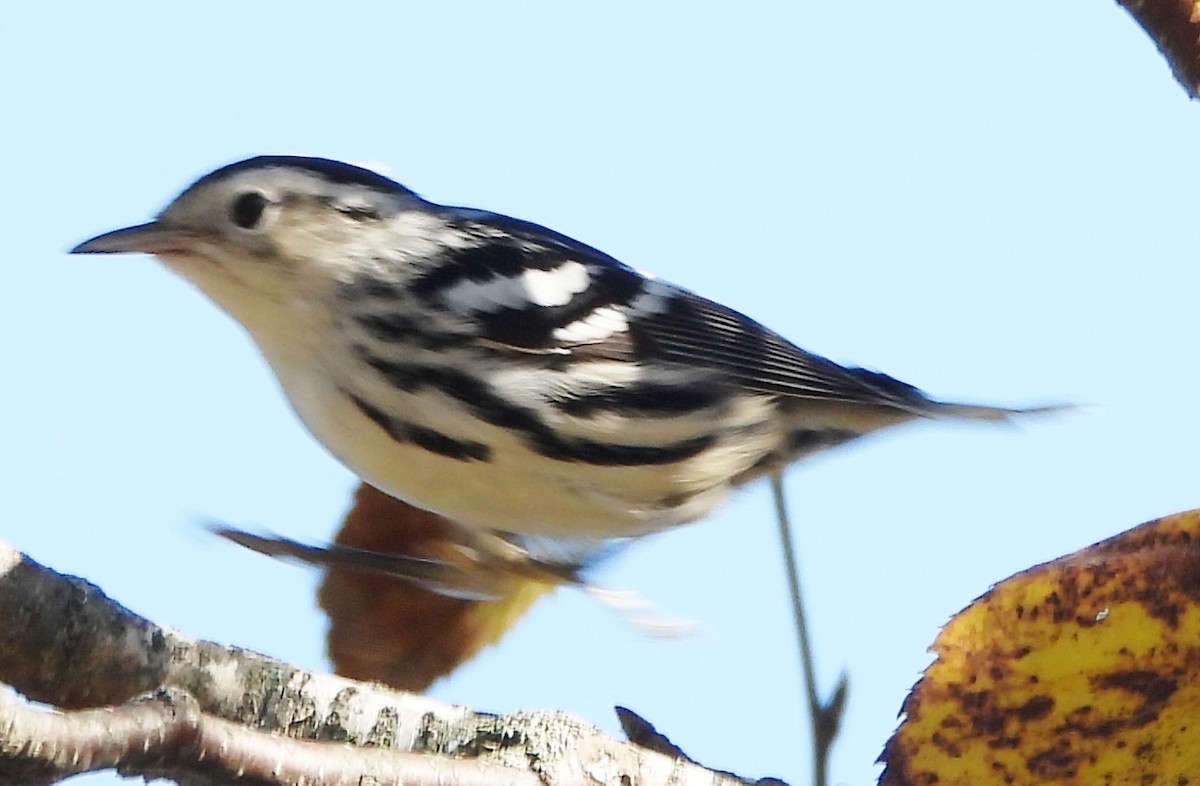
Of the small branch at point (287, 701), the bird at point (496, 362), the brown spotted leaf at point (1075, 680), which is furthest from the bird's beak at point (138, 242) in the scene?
the brown spotted leaf at point (1075, 680)

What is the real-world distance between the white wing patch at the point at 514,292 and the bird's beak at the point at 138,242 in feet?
1.07

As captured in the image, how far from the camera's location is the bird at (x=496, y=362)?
159cm

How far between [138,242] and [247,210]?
0.15m

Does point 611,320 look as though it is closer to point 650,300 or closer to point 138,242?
point 650,300

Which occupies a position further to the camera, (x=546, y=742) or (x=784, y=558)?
(x=784, y=558)

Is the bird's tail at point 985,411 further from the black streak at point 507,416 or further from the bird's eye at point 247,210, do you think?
the bird's eye at point 247,210

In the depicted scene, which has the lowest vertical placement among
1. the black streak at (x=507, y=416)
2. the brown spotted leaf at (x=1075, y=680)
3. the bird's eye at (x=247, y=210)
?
the brown spotted leaf at (x=1075, y=680)

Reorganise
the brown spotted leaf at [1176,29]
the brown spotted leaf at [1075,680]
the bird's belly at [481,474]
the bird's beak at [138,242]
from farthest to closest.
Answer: the bird's beak at [138,242], the bird's belly at [481,474], the brown spotted leaf at [1176,29], the brown spotted leaf at [1075,680]

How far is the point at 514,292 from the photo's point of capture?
1738 millimetres

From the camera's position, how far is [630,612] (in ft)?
4.70

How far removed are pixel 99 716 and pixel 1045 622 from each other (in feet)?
2.05

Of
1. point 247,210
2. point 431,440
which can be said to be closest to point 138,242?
point 247,210

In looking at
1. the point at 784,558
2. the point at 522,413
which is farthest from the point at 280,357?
the point at 784,558

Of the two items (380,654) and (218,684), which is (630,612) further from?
(218,684)
